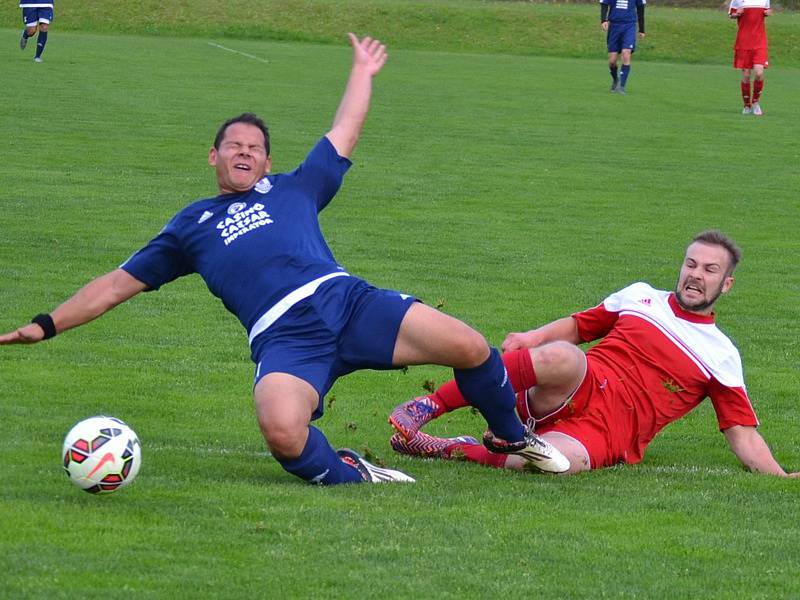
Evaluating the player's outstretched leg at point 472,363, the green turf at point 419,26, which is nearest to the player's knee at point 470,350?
the player's outstretched leg at point 472,363

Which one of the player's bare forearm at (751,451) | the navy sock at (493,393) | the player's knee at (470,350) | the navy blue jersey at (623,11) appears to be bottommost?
the player's bare forearm at (751,451)

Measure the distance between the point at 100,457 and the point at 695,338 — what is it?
10.1 feet

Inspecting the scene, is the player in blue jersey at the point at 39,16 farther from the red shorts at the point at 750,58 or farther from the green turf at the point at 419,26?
the red shorts at the point at 750,58

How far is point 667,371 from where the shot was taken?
739cm

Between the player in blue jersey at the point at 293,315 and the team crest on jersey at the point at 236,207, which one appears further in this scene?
the team crest on jersey at the point at 236,207

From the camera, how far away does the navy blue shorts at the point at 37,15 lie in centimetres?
3069

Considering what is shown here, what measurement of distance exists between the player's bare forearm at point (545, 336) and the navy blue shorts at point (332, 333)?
0.92 meters

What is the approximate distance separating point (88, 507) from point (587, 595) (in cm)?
203

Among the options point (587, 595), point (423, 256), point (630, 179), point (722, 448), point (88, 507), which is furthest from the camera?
point (630, 179)

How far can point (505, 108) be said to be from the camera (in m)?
26.6

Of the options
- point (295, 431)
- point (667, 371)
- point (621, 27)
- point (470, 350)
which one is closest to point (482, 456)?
point (470, 350)

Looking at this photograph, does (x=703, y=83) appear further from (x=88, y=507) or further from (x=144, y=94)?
Result: (x=88, y=507)

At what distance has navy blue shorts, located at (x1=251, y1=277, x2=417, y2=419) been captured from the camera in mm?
6500

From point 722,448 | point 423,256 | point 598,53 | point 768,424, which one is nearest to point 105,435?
point 722,448
